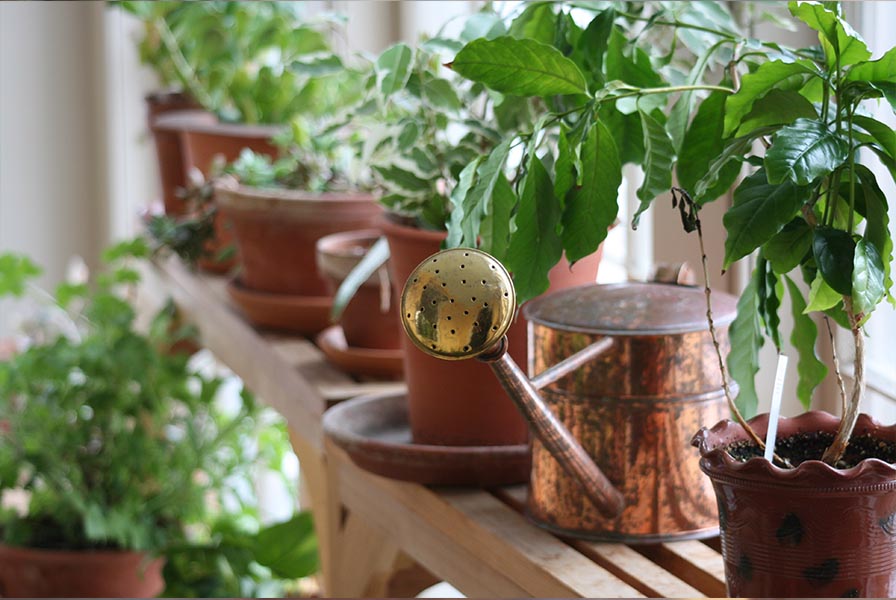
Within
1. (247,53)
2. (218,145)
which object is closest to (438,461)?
(218,145)

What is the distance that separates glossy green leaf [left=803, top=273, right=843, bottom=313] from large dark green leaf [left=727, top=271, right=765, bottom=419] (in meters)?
0.10

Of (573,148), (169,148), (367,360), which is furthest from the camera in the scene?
(169,148)

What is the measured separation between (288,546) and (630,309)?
764 millimetres

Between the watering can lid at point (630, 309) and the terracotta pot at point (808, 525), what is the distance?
16 centimetres

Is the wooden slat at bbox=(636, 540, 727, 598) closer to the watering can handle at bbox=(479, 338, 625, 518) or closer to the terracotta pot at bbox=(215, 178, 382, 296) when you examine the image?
the watering can handle at bbox=(479, 338, 625, 518)

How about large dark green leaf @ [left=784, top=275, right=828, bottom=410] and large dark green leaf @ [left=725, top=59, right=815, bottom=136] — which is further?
large dark green leaf @ [left=784, top=275, right=828, bottom=410]

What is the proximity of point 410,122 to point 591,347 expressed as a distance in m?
0.25

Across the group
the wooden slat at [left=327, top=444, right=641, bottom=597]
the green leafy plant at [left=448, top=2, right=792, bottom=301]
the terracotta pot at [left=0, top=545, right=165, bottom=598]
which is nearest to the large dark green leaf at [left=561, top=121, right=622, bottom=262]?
the green leafy plant at [left=448, top=2, right=792, bottom=301]

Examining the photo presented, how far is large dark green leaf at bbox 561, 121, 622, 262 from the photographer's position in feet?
2.28

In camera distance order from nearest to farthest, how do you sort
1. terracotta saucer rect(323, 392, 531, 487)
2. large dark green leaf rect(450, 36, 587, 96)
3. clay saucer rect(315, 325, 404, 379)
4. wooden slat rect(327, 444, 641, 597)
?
large dark green leaf rect(450, 36, 587, 96) → wooden slat rect(327, 444, 641, 597) → terracotta saucer rect(323, 392, 531, 487) → clay saucer rect(315, 325, 404, 379)

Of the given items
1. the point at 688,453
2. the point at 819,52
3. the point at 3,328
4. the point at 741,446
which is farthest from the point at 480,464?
the point at 3,328

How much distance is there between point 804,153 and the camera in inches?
22.9

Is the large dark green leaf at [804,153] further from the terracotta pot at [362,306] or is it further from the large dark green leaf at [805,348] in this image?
the terracotta pot at [362,306]

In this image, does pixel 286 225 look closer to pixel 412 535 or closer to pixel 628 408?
pixel 412 535
